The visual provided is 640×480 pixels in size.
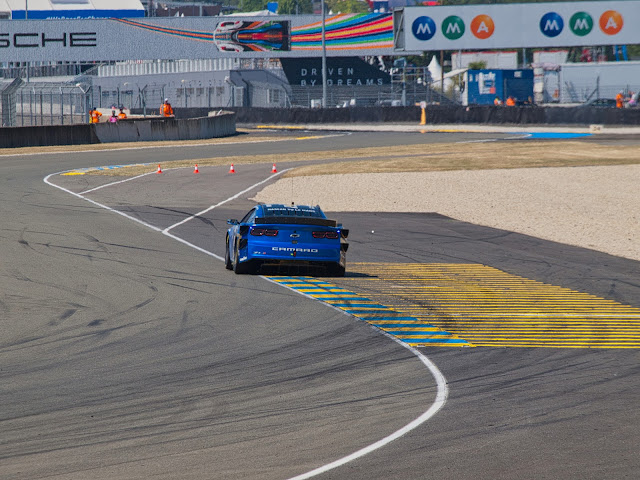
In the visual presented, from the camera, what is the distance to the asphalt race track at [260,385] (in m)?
7.51

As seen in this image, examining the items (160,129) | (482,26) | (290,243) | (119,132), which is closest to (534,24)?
(482,26)

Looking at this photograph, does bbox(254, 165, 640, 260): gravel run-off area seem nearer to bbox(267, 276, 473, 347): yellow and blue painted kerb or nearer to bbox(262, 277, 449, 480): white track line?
bbox(267, 276, 473, 347): yellow and blue painted kerb

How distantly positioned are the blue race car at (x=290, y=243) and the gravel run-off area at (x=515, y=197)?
689cm

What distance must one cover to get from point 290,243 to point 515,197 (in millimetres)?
15004

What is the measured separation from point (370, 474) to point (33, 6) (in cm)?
11202

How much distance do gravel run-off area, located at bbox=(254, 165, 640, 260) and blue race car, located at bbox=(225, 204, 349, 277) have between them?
6887 millimetres

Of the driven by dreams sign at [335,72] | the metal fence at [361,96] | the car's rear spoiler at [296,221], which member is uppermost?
the driven by dreams sign at [335,72]

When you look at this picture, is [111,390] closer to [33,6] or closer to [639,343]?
[639,343]

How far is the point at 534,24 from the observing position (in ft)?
261

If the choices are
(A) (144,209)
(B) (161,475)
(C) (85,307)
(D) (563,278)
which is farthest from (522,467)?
(A) (144,209)

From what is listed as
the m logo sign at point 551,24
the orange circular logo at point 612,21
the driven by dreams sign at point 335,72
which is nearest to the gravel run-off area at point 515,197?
the m logo sign at point 551,24

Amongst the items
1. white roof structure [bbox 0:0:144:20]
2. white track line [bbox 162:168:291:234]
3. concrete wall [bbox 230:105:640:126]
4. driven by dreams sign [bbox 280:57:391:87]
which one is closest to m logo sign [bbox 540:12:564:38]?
concrete wall [bbox 230:105:640:126]

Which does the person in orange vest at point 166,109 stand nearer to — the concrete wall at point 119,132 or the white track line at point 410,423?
the concrete wall at point 119,132

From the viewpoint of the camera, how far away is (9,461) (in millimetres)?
7371
